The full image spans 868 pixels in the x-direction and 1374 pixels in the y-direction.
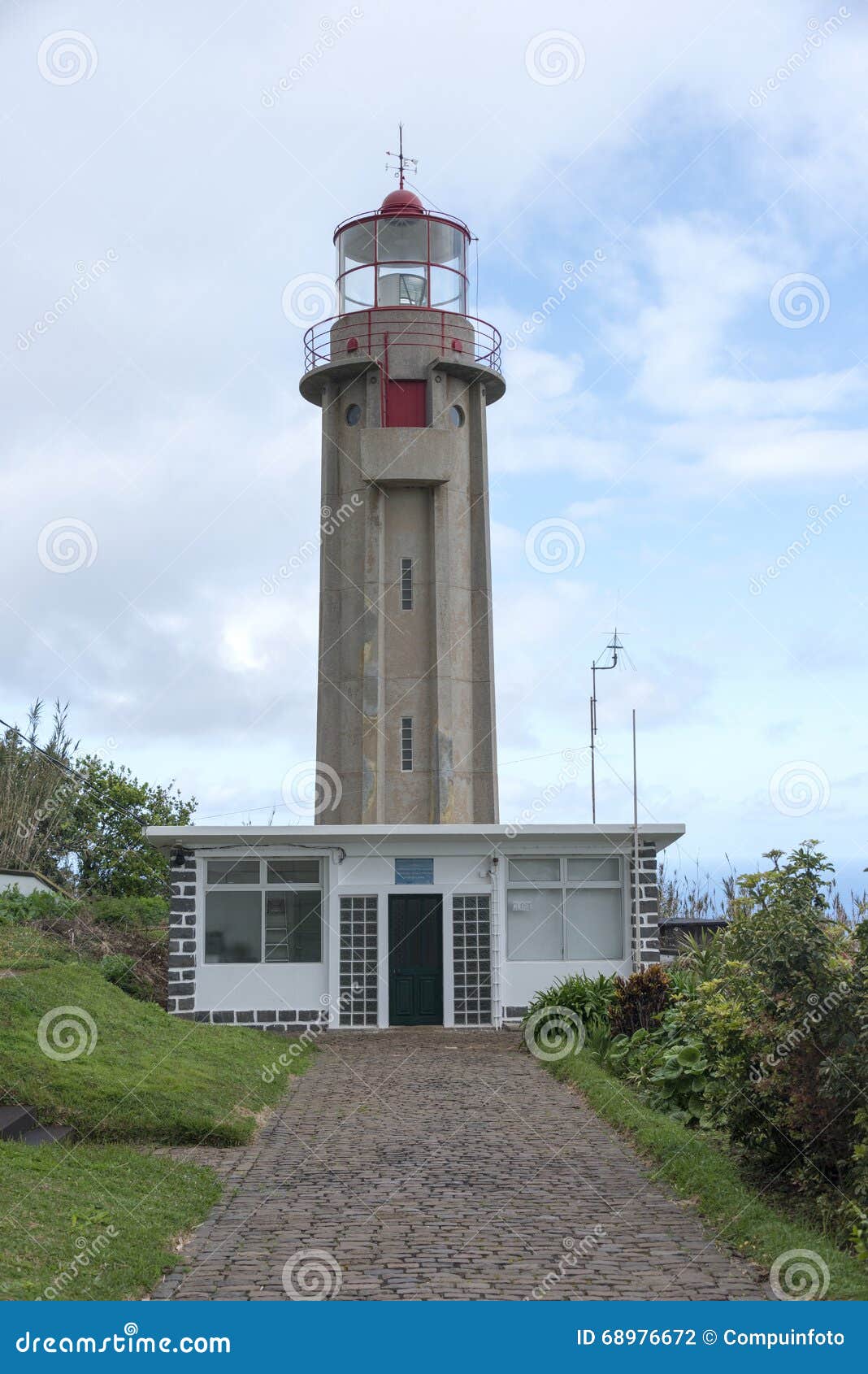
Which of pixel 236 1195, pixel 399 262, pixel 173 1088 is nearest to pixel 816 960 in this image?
pixel 236 1195

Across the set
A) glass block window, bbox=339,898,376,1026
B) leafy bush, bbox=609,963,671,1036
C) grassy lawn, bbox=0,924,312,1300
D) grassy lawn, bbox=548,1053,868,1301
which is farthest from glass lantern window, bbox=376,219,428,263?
grassy lawn, bbox=548,1053,868,1301

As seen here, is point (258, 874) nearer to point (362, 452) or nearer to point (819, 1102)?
point (362, 452)

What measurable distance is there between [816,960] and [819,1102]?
0.90 m

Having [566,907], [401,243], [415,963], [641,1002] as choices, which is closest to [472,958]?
[415,963]

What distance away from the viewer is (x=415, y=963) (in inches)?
802

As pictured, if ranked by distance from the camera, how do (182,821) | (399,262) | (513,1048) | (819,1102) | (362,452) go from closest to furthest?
(819,1102)
(513,1048)
(362,452)
(399,262)
(182,821)

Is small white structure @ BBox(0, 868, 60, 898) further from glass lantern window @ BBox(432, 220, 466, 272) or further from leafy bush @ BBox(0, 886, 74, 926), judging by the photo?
glass lantern window @ BBox(432, 220, 466, 272)

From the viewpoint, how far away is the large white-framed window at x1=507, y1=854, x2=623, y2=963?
2056 cm

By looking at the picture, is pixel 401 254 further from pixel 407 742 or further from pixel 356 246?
pixel 407 742

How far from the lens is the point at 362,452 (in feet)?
82.6

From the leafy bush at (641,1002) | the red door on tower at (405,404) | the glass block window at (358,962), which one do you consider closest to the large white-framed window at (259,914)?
the glass block window at (358,962)

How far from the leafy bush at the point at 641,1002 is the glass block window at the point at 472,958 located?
4.02 meters

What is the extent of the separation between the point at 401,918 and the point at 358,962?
90cm

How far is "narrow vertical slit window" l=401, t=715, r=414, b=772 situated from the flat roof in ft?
15.6
